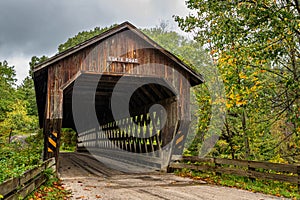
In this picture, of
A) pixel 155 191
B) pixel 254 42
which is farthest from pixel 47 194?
pixel 254 42

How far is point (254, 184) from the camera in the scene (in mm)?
7844

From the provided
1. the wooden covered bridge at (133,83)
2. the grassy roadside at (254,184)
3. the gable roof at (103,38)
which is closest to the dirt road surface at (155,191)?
the grassy roadside at (254,184)

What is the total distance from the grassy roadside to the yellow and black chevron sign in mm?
4774

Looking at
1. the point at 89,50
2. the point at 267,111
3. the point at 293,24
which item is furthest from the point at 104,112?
the point at 293,24

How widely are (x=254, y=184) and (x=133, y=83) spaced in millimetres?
6318

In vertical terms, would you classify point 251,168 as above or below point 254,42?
below

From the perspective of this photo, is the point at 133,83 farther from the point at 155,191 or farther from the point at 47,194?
the point at 47,194

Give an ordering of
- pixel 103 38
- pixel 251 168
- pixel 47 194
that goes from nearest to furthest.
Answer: pixel 47 194
pixel 251 168
pixel 103 38

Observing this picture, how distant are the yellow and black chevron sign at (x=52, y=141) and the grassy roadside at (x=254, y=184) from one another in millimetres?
4774

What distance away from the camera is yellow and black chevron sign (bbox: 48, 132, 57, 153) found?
30.7 ft

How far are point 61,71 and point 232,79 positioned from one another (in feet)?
18.4

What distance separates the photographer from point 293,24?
20.2 ft

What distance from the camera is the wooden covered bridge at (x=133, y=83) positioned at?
30.9 feet

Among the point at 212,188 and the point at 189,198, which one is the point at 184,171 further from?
the point at 189,198
